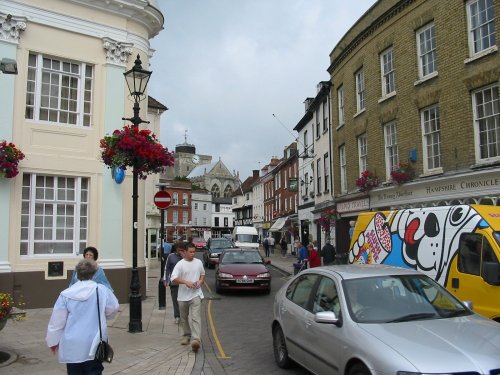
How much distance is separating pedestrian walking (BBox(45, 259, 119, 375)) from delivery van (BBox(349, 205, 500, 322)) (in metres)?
5.21

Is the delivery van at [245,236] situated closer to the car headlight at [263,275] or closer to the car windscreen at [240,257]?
the car windscreen at [240,257]

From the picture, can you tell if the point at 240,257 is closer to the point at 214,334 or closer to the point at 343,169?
the point at 214,334

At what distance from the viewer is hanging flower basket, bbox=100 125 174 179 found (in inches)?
371

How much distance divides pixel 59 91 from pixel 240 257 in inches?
330

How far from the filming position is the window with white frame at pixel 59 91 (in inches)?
510

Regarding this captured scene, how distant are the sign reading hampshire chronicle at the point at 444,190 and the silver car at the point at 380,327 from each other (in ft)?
28.5

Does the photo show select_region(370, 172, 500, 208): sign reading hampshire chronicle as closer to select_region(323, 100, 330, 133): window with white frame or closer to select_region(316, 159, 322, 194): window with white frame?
select_region(323, 100, 330, 133): window with white frame

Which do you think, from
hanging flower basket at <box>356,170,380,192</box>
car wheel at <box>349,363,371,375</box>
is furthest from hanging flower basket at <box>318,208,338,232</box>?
car wheel at <box>349,363,371,375</box>

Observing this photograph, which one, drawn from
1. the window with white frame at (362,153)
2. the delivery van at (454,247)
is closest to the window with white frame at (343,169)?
the window with white frame at (362,153)

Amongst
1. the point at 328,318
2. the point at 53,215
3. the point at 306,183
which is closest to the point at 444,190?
the point at 328,318

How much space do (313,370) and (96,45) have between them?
37.5ft

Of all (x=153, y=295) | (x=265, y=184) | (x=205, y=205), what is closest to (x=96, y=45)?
(x=153, y=295)

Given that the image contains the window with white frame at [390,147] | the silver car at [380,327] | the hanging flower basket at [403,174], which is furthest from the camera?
the window with white frame at [390,147]

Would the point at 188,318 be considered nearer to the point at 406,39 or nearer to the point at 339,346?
the point at 339,346
